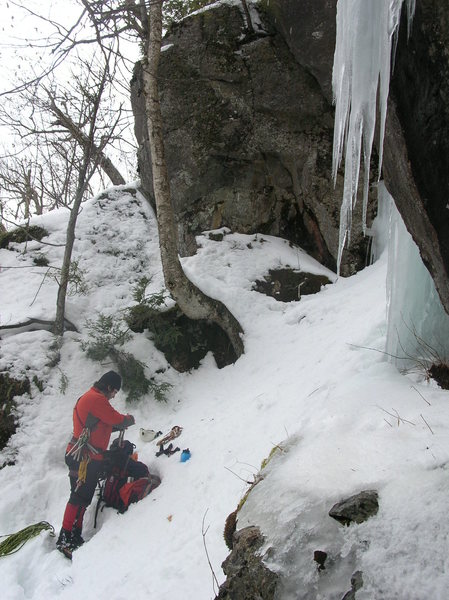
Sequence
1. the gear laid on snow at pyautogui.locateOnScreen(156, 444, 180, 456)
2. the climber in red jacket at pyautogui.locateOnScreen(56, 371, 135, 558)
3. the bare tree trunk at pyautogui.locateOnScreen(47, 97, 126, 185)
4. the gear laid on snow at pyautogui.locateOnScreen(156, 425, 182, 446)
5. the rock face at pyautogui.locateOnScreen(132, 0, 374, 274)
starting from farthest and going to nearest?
the rock face at pyautogui.locateOnScreen(132, 0, 374, 274) < the bare tree trunk at pyautogui.locateOnScreen(47, 97, 126, 185) < the gear laid on snow at pyautogui.locateOnScreen(156, 425, 182, 446) < the gear laid on snow at pyautogui.locateOnScreen(156, 444, 180, 456) < the climber in red jacket at pyautogui.locateOnScreen(56, 371, 135, 558)

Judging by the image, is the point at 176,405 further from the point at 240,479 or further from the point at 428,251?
the point at 428,251

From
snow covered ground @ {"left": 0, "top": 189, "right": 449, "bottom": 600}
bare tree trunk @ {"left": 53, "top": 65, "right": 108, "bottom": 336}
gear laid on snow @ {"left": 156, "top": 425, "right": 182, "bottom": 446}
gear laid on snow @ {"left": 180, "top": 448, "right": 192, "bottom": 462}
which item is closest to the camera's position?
snow covered ground @ {"left": 0, "top": 189, "right": 449, "bottom": 600}

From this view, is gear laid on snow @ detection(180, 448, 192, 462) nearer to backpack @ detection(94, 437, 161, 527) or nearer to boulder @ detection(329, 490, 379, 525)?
backpack @ detection(94, 437, 161, 527)

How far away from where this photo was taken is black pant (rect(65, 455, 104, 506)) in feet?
14.0

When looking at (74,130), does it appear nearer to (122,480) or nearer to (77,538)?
(122,480)

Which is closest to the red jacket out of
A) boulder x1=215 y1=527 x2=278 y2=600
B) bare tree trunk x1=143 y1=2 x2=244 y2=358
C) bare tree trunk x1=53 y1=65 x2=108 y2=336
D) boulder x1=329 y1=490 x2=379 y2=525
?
bare tree trunk x1=143 y1=2 x2=244 y2=358

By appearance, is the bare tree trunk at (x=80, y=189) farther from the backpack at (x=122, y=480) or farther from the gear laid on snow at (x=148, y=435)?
the backpack at (x=122, y=480)

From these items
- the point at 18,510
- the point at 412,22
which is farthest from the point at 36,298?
the point at 412,22

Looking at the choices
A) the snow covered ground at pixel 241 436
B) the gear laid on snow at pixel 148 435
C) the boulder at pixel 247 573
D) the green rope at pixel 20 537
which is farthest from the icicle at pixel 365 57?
the green rope at pixel 20 537

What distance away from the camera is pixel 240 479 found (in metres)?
3.69

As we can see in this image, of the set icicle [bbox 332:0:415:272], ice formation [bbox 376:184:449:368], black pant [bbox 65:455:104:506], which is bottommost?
black pant [bbox 65:455:104:506]

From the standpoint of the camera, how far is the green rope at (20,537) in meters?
4.19

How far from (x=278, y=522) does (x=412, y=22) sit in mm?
2595

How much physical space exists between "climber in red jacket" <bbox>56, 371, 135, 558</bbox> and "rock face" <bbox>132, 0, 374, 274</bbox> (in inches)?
172
